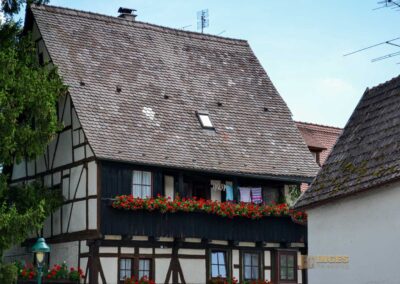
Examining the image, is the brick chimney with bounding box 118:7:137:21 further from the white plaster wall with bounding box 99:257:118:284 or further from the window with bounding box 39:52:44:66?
the white plaster wall with bounding box 99:257:118:284

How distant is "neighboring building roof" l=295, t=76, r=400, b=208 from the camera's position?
25312 mm

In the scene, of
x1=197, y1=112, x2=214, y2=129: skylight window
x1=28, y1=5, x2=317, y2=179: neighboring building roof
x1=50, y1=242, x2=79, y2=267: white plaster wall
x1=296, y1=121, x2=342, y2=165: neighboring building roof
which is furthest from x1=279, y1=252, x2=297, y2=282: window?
x1=50, y1=242, x2=79, y2=267: white plaster wall

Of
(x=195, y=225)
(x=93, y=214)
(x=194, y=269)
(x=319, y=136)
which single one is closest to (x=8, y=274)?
(x=93, y=214)

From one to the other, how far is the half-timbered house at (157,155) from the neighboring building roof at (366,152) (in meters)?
11.0

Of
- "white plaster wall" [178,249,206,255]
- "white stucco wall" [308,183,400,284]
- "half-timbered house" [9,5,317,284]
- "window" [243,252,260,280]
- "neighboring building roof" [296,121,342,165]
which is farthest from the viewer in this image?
"neighboring building roof" [296,121,342,165]

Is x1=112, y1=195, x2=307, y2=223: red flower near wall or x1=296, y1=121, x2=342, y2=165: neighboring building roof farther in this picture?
x1=296, y1=121, x2=342, y2=165: neighboring building roof

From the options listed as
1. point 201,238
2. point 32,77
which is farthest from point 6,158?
point 201,238

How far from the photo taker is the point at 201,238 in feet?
128

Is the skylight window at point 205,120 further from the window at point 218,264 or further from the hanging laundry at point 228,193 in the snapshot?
the window at point 218,264

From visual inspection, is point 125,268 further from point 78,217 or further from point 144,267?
point 78,217

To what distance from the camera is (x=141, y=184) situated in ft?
125

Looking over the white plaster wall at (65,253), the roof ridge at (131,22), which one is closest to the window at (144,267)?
the white plaster wall at (65,253)

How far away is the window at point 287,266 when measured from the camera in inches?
Answer: 1613

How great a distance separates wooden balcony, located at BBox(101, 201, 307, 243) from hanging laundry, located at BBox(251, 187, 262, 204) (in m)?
0.89
